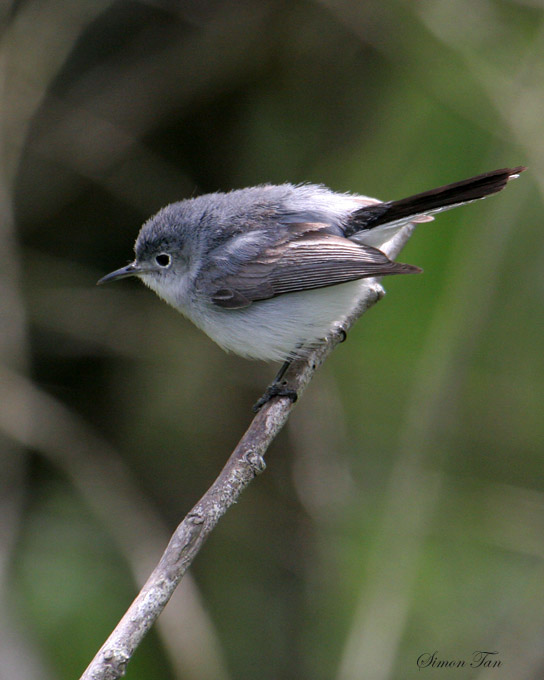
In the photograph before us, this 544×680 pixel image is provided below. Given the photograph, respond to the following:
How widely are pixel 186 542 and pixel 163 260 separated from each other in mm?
1734

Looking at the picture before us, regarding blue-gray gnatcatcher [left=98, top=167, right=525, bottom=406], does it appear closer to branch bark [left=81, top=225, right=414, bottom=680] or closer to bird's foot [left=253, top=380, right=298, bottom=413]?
bird's foot [left=253, top=380, right=298, bottom=413]

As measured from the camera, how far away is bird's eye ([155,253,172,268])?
3.47 metres

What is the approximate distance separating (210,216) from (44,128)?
178 centimetres

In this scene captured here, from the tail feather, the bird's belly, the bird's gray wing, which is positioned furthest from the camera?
the bird's belly

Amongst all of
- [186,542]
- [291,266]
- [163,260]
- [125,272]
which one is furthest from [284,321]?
[186,542]

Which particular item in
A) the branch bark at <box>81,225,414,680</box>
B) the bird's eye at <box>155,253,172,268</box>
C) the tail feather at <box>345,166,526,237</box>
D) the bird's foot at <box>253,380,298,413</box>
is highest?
the tail feather at <box>345,166,526,237</box>

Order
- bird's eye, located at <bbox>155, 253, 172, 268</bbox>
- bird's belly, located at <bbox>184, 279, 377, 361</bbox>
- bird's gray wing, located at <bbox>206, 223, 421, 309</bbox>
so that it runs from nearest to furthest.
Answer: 1. bird's gray wing, located at <bbox>206, 223, 421, 309</bbox>
2. bird's belly, located at <bbox>184, 279, 377, 361</bbox>
3. bird's eye, located at <bbox>155, 253, 172, 268</bbox>

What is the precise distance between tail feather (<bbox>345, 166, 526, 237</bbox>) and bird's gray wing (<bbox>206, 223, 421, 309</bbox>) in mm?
181

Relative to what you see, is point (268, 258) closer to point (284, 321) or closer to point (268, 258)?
point (268, 258)

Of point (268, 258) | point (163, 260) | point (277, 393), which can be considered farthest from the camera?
point (163, 260)

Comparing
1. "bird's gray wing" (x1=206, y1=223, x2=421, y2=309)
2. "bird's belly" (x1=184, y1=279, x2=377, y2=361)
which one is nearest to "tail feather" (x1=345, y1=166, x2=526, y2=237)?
"bird's gray wing" (x1=206, y1=223, x2=421, y2=309)

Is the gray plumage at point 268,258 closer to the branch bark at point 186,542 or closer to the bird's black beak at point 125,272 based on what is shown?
the bird's black beak at point 125,272

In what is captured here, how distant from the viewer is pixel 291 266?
10.5ft

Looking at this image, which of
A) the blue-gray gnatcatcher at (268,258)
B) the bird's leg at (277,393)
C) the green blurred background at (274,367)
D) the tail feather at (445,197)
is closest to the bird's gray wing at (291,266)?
the blue-gray gnatcatcher at (268,258)
